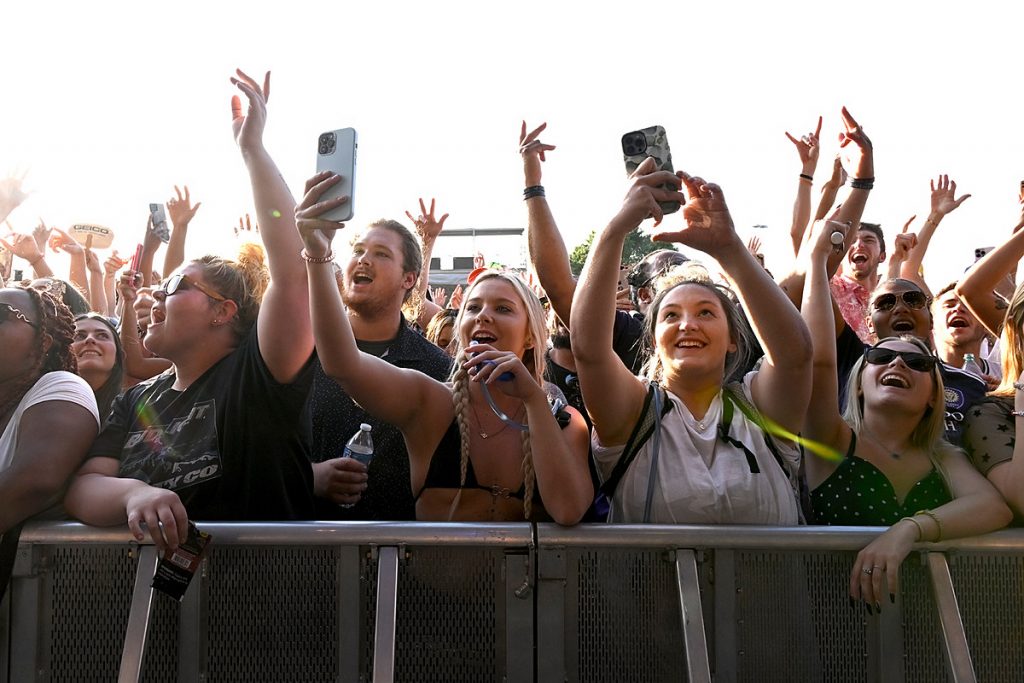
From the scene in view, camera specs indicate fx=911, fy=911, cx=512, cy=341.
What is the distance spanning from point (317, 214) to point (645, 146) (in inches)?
41.6

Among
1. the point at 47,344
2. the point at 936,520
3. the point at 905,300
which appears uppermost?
the point at 905,300

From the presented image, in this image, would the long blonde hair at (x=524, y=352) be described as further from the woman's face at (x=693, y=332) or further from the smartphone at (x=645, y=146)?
the smartphone at (x=645, y=146)

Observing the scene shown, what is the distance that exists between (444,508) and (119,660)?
101 cm

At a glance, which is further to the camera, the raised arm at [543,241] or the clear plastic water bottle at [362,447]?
the raised arm at [543,241]

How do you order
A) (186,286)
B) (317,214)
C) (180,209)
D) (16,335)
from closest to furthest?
(317,214) → (16,335) → (186,286) → (180,209)

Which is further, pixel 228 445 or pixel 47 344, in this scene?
pixel 47 344

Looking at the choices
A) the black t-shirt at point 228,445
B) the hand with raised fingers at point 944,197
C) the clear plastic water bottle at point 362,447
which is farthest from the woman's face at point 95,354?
the hand with raised fingers at point 944,197

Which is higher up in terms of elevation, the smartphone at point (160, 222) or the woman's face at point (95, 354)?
the smartphone at point (160, 222)

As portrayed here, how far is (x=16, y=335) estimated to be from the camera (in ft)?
9.92

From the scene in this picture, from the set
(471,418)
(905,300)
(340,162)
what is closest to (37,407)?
(340,162)

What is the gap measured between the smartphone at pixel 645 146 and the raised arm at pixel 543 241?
820 millimetres

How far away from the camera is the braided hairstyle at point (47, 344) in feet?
9.94

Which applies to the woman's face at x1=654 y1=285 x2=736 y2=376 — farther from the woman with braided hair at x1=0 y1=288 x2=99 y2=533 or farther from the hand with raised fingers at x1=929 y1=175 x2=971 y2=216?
the hand with raised fingers at x1=929 y1=175 x2=971 y2=216

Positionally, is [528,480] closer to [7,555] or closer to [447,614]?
[447,614]
